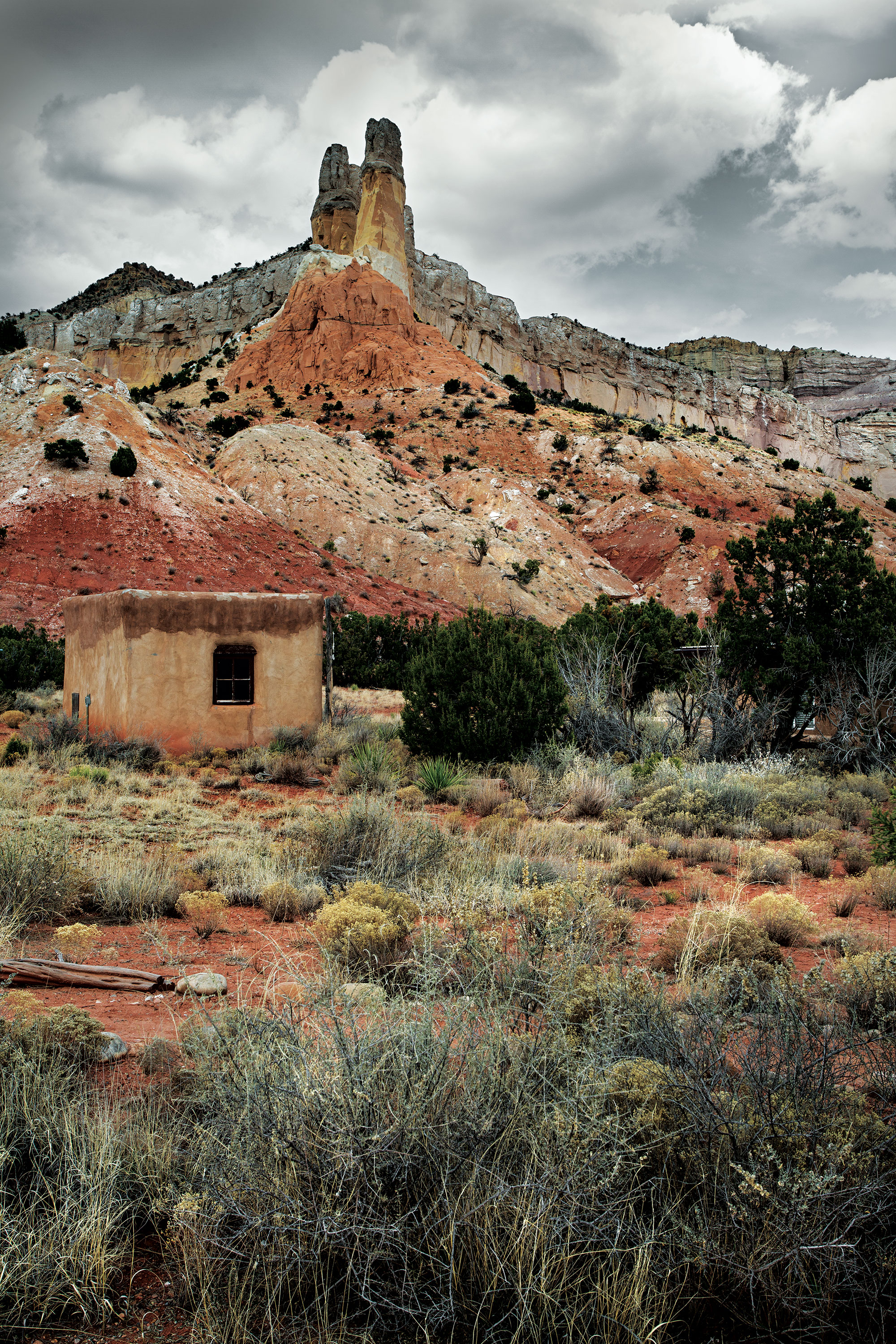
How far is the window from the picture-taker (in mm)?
14039

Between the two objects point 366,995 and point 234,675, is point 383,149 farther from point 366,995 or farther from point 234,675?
point 366,995

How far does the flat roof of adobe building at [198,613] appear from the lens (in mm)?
13391

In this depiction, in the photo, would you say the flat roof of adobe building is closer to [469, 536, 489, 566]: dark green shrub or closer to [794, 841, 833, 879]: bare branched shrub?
[794, 841, 833, 879]: bare branched shrub

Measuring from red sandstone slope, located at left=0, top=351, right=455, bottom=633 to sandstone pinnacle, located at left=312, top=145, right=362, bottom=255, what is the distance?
133 feet

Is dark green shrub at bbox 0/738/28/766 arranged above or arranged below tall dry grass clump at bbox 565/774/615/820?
above

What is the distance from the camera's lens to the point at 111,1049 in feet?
11.7

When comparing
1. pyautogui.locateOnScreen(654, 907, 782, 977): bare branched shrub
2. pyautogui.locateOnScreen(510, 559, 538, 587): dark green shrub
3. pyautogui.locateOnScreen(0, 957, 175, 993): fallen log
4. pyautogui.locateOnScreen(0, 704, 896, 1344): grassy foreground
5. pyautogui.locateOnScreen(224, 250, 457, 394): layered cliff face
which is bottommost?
pyautogui.locateOnScreen(0, 957, 175, 993): fallen log

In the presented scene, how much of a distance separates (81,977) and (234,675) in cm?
1000

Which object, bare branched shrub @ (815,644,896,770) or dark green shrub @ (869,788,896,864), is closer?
dark green shrub @ (869,788,896,864)

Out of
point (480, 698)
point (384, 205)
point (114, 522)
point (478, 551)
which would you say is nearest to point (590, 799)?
point (480, 698)

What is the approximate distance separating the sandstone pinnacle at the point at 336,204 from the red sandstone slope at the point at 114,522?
1590 inches

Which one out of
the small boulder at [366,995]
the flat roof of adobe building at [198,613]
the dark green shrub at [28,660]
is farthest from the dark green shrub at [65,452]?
the small boulder at [366,995]

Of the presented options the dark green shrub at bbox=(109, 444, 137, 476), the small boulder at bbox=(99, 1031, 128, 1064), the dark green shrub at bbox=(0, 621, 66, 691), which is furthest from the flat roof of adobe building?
the dark green shrub at bbox=(109, 444, 137, 476)

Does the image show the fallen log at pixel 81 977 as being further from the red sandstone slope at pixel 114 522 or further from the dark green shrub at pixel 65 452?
the dark green shrub at pixel 65 452
